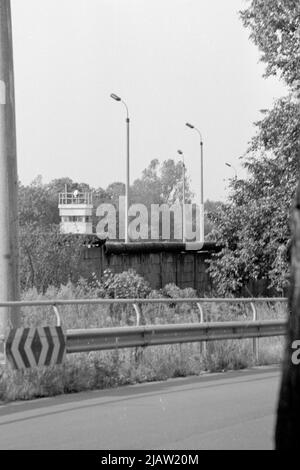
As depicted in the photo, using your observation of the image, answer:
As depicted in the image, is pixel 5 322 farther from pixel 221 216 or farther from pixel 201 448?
pixel 221 216

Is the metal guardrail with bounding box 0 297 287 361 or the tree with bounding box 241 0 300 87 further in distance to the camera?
the tree with bounding box 241 0 300 87

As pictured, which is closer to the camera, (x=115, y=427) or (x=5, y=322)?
(x=115, y=427)

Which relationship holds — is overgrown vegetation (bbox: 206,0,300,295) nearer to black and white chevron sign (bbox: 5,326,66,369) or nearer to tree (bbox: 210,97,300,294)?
tree (bbox: 210,97,300,294)

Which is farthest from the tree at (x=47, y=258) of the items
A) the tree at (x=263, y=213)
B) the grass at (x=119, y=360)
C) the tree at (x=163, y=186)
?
the tree at (x=163, y=186)

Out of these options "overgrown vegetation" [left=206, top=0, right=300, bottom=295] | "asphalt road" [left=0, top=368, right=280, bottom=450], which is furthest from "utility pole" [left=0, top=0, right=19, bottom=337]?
"overgrown vegetation" [left=206, top=0, right=300, bottom=295]

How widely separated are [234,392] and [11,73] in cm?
515

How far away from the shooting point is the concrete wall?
102ft

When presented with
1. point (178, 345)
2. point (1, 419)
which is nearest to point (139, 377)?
point (178, 345)

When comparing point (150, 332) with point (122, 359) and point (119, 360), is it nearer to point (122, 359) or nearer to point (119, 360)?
point (122, 359)

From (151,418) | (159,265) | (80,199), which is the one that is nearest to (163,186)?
(80,199)

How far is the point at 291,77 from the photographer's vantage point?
2733 cm

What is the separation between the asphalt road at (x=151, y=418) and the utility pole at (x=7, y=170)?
198 centimetres

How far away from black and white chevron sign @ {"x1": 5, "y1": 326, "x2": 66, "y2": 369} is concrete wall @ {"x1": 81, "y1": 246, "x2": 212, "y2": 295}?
17514mm
